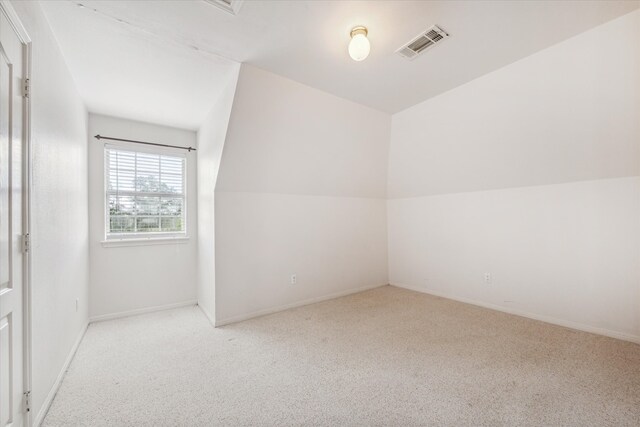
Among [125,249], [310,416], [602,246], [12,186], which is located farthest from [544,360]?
[125,249]

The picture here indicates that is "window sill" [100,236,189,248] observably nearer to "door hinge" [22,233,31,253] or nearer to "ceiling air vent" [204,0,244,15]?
"door hinge" [22,233,31,253]

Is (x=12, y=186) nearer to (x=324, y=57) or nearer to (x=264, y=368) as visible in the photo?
(x=264, y=368)

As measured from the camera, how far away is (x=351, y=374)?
6.33 ft

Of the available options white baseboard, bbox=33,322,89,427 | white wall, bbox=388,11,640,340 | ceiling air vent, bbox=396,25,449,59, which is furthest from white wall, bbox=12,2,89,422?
white wall, bbox=388,11,640,340

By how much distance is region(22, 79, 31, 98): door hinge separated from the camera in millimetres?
1375

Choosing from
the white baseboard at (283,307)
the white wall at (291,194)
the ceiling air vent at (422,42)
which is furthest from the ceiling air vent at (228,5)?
the white baseboard at (283,307)

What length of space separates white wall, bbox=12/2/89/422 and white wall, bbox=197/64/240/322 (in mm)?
1168

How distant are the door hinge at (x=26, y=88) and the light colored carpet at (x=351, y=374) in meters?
1.84

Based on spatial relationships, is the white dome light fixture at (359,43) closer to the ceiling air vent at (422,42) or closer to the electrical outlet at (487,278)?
the ceiling air vent at (422,42)

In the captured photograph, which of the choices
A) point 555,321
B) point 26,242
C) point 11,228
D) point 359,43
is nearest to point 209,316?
point 26,242

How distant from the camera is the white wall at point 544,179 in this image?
2209 millimetres

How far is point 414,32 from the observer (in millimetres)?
1992

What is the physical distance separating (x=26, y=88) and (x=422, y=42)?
8.54 feet

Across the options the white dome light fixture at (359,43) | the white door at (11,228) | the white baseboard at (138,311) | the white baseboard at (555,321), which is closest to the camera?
the white door at (11,228)
